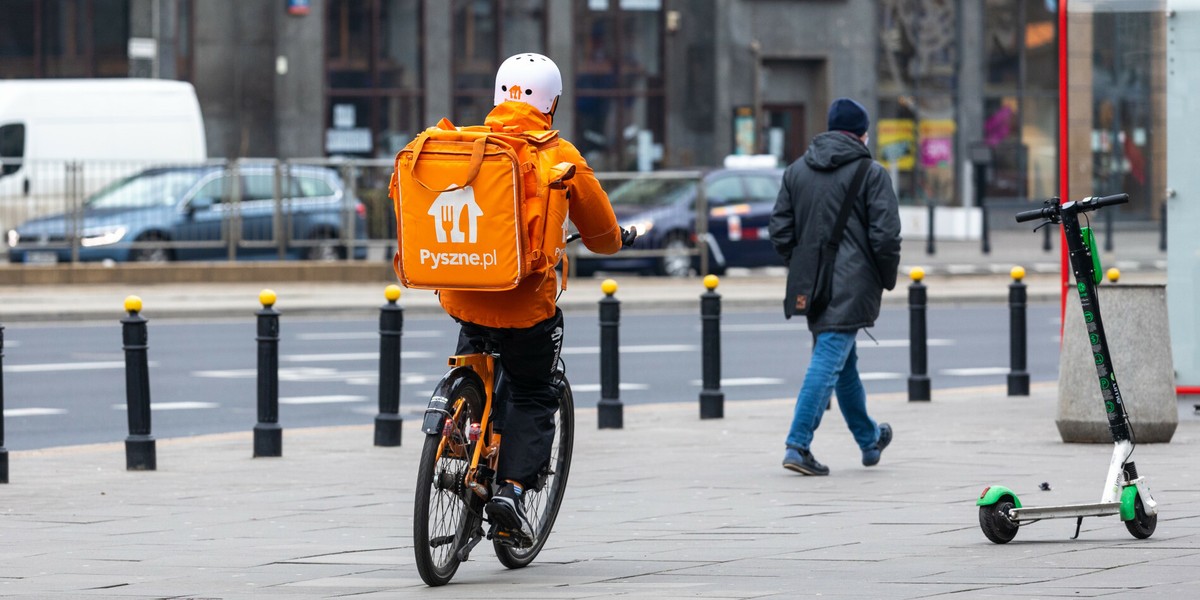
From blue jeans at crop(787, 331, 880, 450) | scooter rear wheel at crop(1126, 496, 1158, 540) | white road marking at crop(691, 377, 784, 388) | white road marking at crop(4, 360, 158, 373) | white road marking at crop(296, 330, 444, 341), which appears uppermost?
blue jeans at crop(787, 331, 880, 450)

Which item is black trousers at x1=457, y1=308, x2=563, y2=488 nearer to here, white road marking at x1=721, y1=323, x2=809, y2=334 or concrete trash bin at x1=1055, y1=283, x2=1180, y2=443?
concrete trash bin at x1=1055, y1=283, x2=1180, y2=443

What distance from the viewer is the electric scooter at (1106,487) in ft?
23.3

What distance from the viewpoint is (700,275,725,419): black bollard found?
494 inches

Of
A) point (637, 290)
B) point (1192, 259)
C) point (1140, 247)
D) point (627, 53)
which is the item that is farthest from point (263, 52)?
point (1192, 259)

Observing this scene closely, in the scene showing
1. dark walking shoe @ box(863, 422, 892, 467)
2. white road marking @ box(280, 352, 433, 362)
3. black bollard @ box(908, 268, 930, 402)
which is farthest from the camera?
white road marking @ box(280, 352, 433, 362)

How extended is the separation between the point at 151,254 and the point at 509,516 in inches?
785

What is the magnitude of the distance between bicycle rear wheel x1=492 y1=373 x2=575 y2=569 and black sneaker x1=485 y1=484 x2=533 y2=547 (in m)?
0.11

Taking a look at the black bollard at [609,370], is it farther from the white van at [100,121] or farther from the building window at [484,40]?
the building window at [484,40]

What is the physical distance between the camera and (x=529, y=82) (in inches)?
262

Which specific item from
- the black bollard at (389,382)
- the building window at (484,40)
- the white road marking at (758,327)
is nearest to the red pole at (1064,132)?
the black bollard at (389,382)

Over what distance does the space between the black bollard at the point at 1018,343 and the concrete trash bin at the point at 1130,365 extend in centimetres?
326

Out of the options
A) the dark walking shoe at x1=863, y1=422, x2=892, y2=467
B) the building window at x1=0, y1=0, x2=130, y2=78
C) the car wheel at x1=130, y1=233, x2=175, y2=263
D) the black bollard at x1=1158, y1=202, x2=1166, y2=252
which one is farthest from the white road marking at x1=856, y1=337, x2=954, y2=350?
the building window at x1=0, y1=0, x2=130, y2=78

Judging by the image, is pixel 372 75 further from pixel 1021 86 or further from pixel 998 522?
pixel 998 522

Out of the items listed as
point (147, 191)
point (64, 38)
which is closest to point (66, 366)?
point (147, 191)
